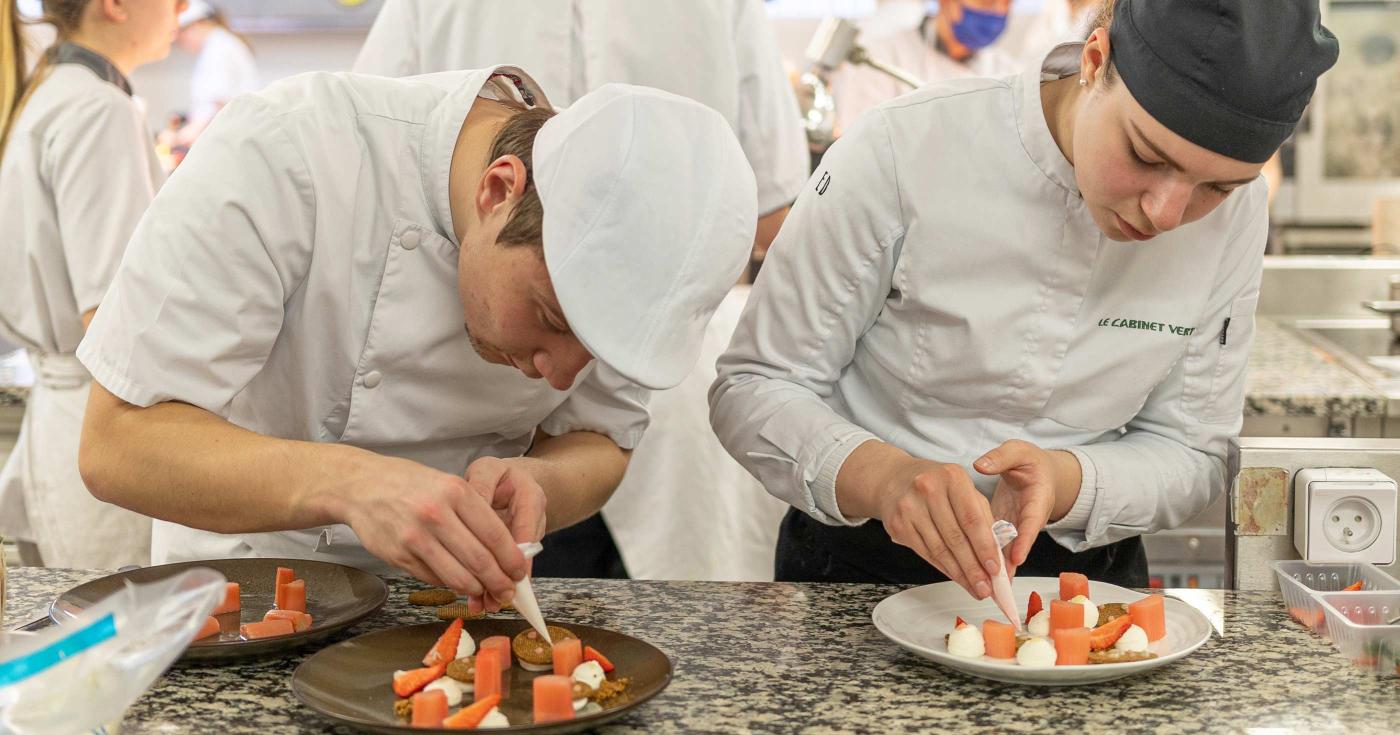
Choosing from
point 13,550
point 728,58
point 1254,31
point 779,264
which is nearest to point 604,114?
point 779,264

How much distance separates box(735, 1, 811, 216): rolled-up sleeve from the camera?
2428 mm

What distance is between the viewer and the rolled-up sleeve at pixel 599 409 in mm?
1689

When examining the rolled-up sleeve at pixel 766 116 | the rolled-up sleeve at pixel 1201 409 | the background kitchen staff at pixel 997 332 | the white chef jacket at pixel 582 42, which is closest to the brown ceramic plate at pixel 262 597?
the background kitchen staff at pixel 997 332

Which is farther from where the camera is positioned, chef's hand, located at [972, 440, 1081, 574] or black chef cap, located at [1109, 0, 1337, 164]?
chef's hand, located at [972, 440, 1081, 574]

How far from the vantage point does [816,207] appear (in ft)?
5.40

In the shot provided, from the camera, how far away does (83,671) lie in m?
0.97

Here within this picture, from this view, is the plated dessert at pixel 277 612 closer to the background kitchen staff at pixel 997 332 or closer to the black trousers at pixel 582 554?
the background kitchen staff at pixel 997 332

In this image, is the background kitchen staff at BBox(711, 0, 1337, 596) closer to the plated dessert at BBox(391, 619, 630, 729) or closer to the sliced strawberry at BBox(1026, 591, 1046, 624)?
the sliced strawberry at BBox(1026, 591, 1046, 624)

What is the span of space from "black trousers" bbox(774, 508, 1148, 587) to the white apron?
1.59 metres

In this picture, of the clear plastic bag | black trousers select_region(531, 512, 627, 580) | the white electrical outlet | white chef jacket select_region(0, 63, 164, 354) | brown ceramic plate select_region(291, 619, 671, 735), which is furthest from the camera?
white chef jacket select_region(0, 63, 164, 354)

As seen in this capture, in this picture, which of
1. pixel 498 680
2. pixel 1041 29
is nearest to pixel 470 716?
pixel 498 680

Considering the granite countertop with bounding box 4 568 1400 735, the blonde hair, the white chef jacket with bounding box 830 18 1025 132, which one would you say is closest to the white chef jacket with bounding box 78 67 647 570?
the granite countertop with bounding box 4 568 1400 735

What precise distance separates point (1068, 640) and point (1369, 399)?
1.43 meters

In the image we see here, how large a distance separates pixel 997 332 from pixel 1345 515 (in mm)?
440
